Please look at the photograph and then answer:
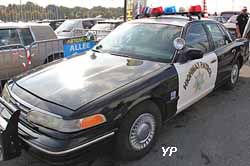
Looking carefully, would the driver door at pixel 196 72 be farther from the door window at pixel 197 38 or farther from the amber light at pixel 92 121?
the amber light at pixel 92 121

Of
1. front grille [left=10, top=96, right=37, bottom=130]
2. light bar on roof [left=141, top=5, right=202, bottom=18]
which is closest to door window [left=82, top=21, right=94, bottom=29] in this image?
light bar on roof [left=141, top=5, right=202, bottom=18]

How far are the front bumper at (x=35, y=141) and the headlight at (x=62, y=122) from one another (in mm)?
86

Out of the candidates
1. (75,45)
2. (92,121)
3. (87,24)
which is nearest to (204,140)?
(92,121)

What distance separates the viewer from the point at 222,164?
3.07 metres

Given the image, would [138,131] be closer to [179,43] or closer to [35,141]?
[35,141]

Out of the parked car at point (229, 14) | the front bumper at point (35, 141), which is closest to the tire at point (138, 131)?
the front bumper at point (35, 141)

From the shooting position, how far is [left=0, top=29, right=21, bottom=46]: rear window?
5883 millimetres

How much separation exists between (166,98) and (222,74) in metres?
2.03

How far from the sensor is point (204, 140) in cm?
358

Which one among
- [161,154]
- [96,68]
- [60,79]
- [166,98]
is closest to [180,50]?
[166,98]

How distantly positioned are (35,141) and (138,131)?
3.68ft

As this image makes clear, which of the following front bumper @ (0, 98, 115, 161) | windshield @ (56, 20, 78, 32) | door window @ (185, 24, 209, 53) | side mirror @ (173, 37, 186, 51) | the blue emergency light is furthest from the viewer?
windshield @ (56, 20, 78, 32)

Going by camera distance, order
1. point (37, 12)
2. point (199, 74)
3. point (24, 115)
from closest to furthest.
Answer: point (24, 115) < point (199, 74) < point (37, 12)
